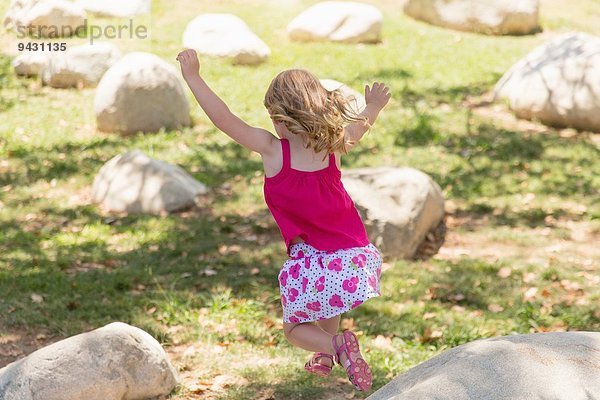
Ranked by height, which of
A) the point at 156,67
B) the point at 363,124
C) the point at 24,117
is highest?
the point at 363,124

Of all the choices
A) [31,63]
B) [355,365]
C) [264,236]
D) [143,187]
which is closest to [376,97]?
[355,365]

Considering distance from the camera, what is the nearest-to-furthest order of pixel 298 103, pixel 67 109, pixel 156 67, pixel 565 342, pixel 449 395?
pixel 449 395
pixel 565 342
pixel 298 103
pixel 156 67
pixel 67 109

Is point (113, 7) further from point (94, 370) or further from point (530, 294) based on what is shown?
point (94, 370)

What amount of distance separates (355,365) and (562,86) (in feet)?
25.0

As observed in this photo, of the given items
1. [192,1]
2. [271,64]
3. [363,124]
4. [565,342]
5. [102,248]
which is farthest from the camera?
[192,1]

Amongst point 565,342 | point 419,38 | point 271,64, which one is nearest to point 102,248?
point 565,342

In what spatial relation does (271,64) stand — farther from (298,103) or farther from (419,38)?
(298,103)

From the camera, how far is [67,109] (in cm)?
1159

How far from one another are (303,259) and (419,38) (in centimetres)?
1084

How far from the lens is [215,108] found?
3.92 metres

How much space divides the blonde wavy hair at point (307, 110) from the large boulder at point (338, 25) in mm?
10266

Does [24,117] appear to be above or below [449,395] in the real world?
below

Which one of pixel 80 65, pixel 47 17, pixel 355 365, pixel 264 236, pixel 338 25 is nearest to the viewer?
pixel 355 365

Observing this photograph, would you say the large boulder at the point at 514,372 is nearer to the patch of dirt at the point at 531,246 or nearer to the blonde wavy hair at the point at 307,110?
the blonde wavy hair at the point at 307,110
